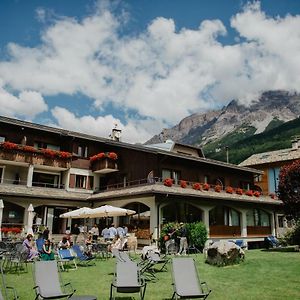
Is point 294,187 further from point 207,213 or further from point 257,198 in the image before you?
point 257,198

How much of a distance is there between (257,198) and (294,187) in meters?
8.61

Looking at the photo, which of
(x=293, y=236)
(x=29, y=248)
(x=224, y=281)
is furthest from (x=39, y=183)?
(x=224, y=281)

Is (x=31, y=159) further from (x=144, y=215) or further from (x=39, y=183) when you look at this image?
(x=144, y=215)

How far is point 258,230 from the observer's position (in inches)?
Answer: 1086

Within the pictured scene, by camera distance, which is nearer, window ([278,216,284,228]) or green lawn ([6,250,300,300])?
green lawn ([6,250,300,300])

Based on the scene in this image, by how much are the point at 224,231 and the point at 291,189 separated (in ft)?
20.9

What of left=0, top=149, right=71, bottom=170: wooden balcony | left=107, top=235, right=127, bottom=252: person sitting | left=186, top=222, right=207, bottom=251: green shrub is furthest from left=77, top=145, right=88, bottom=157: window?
left=186, top=222, right=207, bottom=251: green shrub

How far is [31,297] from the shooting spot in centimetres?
782

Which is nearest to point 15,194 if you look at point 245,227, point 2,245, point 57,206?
point 57,206

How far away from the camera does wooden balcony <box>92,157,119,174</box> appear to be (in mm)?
28094

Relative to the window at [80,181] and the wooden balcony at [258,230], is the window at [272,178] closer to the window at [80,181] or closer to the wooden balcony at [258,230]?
the wooden balcony at [258,230]

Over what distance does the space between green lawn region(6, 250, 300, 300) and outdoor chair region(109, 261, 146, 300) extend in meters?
0.62

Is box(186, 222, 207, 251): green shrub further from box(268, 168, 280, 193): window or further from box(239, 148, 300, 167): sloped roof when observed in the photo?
box(268, 168, 280, 193): window

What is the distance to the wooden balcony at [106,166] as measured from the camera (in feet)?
92.2
